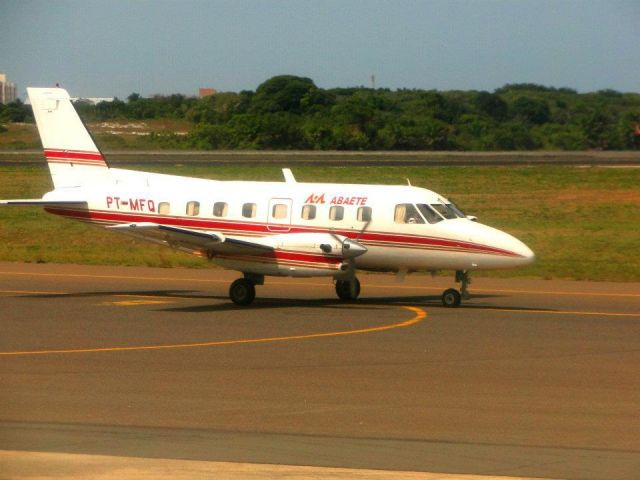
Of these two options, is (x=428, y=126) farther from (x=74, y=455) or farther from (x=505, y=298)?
(x=74, y=455)

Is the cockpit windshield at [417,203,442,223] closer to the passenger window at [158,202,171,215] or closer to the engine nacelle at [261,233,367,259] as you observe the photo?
the engine nacelle at [261,233,367,259]

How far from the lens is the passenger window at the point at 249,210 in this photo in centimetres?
2103

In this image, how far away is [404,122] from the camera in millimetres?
76875

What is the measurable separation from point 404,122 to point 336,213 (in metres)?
57.0

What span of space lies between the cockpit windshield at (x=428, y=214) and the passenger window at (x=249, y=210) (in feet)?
10.0

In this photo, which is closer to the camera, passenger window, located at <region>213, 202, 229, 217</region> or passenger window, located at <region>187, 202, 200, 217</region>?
passenger window, located at <region>213, 202, 229, 217</region>

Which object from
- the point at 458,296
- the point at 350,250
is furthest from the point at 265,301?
the point at 458,296

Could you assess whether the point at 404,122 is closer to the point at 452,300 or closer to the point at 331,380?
the point at 452,300

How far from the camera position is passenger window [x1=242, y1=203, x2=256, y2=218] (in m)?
21.0

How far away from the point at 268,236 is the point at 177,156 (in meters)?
43.3

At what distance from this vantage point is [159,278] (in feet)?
83.0

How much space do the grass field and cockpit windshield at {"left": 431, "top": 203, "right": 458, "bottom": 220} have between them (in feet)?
22.2

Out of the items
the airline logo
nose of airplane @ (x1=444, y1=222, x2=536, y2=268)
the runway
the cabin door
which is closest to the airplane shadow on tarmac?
the runway

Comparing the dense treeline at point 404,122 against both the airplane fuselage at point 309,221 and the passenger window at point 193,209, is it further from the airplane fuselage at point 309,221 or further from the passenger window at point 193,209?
the passenger window at point 193,209
